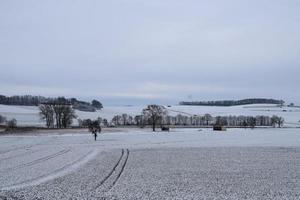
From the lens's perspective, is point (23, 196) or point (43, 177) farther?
point (43, 177)

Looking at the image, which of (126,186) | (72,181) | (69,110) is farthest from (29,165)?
(69,110)

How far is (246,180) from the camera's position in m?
23.5

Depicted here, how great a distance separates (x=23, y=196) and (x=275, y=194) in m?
11.0

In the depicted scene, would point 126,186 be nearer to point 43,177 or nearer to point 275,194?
point 43,177

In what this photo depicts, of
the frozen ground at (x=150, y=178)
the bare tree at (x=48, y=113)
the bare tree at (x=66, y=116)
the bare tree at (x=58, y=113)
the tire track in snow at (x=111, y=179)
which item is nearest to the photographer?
the frozen ground at (x=150, y=178)

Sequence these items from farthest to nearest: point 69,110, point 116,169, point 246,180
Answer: point 69,110 → point 116,169 → point 246,180

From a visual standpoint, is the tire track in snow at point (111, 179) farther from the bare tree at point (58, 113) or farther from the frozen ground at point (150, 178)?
the bare tree at point (58, 113)

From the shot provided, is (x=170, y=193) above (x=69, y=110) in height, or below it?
below

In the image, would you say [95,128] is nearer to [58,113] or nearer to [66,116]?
[66,116]

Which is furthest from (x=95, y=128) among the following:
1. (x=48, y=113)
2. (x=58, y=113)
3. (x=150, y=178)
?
(x=48, y=113)

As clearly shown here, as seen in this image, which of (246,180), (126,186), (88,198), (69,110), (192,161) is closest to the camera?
(88,198)

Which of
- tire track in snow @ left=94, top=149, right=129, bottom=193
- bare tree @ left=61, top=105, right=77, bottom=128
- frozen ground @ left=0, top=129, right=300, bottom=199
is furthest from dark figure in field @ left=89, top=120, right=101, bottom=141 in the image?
bare tree @ left=61, top=105, right=77, bottom=128

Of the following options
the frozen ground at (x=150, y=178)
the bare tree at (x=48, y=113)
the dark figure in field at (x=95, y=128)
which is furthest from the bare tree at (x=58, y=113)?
the frozen ground at (x=150, y=178)

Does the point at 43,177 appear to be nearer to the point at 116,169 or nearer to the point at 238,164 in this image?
the point at 116,169
